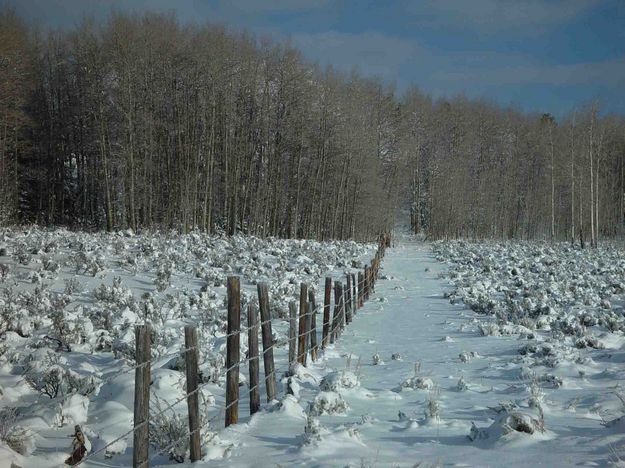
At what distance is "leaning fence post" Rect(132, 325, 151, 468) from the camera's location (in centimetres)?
408

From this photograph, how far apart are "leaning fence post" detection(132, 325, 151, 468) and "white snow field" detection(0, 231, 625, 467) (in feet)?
3.14

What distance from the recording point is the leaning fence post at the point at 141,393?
4.08m

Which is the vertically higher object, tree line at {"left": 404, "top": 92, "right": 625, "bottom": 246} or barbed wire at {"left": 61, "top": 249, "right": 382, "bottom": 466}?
tree line at {"left": 404, "top": 92, "right": 625, "bottom": 246}

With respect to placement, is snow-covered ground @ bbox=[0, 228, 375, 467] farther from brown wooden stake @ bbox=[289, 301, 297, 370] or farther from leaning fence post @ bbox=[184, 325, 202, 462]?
brown wooden stake @ bbox=[289, 301, 297, 370]

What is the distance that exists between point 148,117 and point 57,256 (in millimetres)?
17842

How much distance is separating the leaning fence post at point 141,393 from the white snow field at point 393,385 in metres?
0.96

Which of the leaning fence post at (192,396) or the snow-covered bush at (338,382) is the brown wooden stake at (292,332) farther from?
the leaning fence post at (192,396)

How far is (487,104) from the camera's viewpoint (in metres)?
69.8

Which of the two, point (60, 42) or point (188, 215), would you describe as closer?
point (188, 215)

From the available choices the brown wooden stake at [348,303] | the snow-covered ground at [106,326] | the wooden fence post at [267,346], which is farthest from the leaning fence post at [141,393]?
the brown wooden stake at [348,303]

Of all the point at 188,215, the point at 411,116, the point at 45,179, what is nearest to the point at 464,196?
the point at 411,116

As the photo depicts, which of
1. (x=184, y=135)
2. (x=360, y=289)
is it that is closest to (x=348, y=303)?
(x=360, y=289)

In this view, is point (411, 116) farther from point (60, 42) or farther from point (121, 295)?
point (121, 295)

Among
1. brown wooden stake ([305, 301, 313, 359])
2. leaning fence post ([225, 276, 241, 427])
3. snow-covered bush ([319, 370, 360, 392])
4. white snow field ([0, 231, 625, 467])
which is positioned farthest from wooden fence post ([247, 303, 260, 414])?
brown wooden stake ([305, 301, 313, 359])
